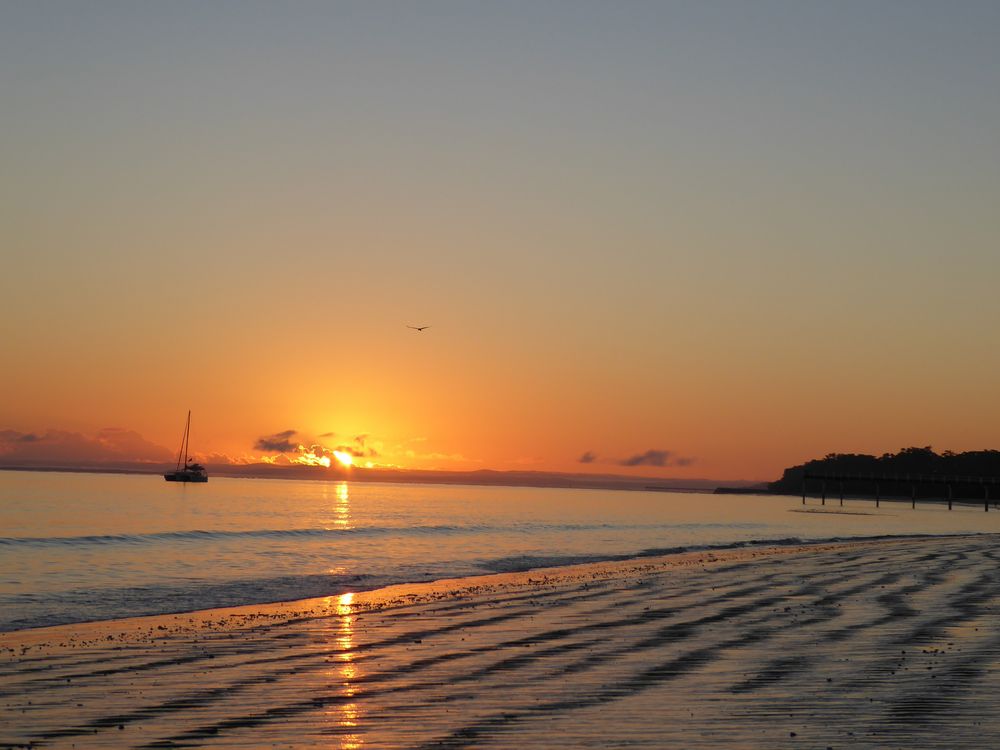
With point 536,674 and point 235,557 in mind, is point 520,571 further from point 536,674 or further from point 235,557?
point 536,674

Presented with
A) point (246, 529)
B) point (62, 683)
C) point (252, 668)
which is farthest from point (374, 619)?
point (246, 529)

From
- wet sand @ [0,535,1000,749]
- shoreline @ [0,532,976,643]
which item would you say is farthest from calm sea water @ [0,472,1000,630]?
wet sand @ [0,535,1000,749]

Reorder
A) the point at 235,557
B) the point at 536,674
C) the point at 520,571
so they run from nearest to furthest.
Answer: the point at 536,674
the point at 520,571
the point at 235,557

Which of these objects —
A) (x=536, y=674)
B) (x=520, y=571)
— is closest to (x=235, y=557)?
(x=520, y=571)

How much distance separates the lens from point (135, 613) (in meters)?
24.3

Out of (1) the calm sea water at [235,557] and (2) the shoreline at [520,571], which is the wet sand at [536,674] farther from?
(1) the calm sea water at [235,557]

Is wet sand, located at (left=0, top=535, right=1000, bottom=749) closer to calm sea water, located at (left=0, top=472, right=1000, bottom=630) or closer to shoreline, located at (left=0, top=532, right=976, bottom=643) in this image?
shoreline, located at (left=0, top=532, right=976, bottom=643)

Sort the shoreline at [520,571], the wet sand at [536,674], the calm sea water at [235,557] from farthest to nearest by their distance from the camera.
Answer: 1. the calm sea water at [235,557]
2. the shoreline at [520,571]
3. the wet sand at [536,674]

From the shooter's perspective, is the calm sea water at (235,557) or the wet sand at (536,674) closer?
the wet sand at (536,674)

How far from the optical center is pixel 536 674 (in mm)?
12977

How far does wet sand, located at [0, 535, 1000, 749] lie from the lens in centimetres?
984

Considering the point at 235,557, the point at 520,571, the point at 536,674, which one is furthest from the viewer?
the point at 235,557

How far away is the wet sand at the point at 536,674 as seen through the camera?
984 centimetres

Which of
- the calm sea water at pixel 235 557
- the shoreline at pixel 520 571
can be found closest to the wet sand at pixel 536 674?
the shoreline at pixel 520 571
